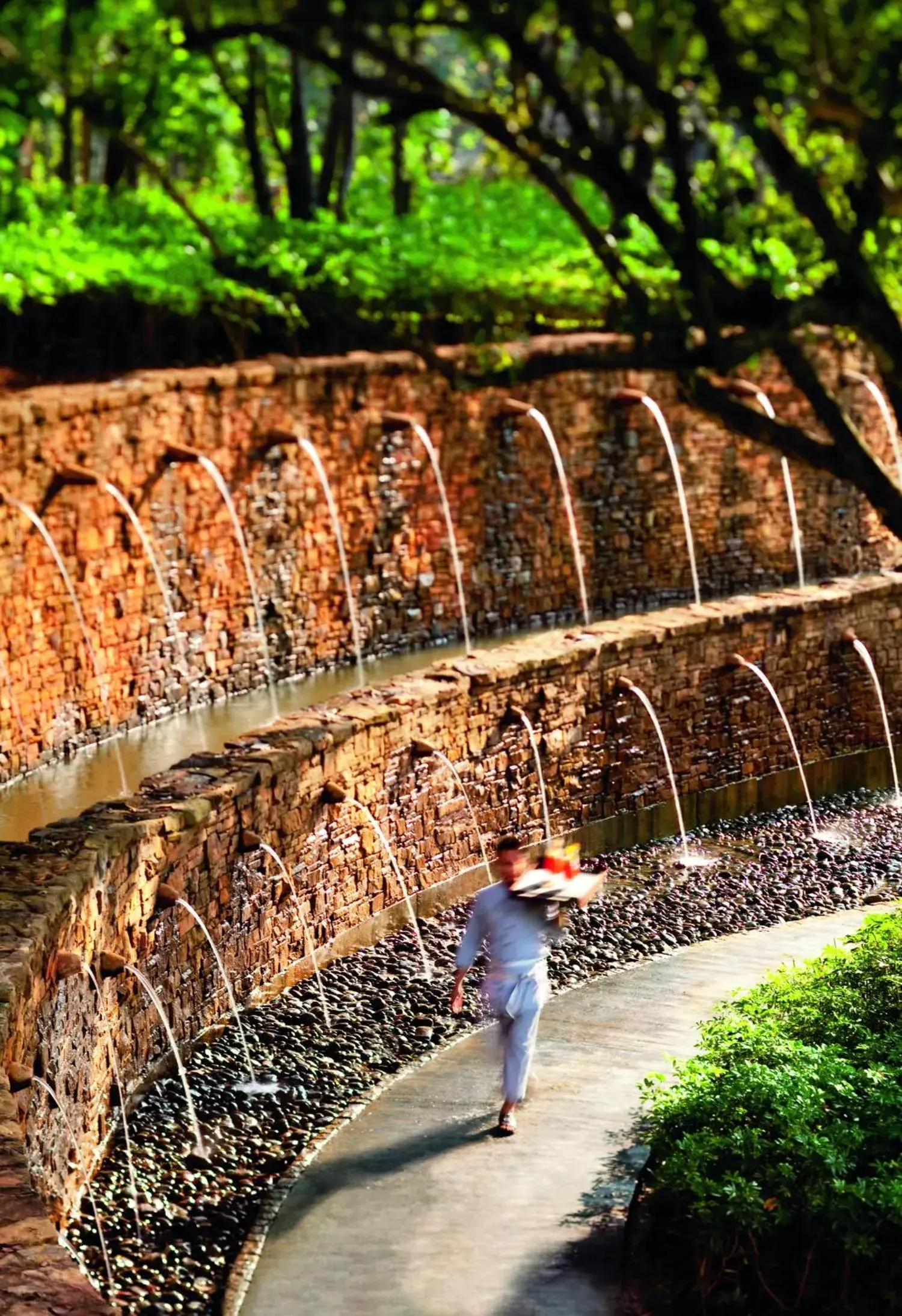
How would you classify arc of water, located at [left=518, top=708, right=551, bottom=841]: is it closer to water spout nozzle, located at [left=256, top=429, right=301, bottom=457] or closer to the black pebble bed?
the black pebble bed

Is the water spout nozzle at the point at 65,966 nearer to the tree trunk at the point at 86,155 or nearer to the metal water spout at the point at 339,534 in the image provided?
the metal water spout at the point at 339,534

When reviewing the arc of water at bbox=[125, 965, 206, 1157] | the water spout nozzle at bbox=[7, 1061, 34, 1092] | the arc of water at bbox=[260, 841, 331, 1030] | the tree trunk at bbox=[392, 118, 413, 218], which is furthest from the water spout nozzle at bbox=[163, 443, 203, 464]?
the tree trunk at bbox=[392, 118, 413, 218]

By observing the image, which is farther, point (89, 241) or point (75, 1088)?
point (89, 241)

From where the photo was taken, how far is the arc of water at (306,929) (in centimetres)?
1172

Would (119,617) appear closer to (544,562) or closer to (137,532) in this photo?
(137,532)

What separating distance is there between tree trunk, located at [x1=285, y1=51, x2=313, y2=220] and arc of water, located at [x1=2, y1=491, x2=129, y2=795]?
10151 mm

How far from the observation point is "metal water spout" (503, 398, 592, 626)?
20703mm

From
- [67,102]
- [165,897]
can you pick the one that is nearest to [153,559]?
[165,897]

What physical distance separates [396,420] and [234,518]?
219 cm

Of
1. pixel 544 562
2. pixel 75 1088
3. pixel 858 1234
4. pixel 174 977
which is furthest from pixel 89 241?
pixel 858 1234

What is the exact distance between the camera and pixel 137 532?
16.5 meters

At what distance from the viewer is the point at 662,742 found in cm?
1555

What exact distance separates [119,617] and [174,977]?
5917 mm

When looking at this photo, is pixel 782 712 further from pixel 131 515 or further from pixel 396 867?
pixel 131 515
